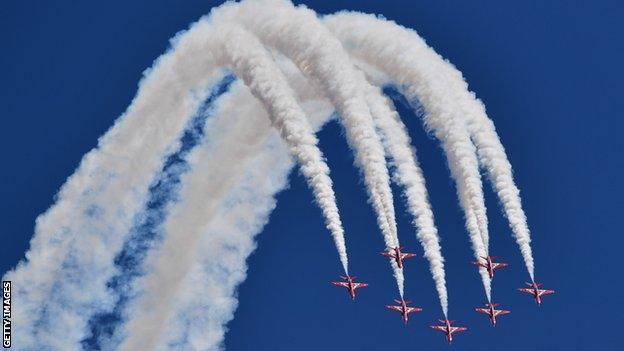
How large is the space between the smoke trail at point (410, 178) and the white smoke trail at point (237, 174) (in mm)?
4399

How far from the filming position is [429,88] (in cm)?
6762

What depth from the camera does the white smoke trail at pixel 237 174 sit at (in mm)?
64812

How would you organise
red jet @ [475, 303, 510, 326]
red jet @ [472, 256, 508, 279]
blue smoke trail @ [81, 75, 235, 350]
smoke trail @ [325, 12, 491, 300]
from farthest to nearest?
red jet @ [475, 303, 510, 326] → blue smoke trail @ [81, 75, 235, 350] → red jet @ [472, 256, 508, 279] → smoke trail @ [325, 12, 491, 300]

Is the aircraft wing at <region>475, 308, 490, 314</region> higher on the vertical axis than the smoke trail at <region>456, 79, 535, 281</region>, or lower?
lower

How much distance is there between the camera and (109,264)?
75.8 m

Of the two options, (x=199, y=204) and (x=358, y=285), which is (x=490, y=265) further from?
(x=199, y=204)

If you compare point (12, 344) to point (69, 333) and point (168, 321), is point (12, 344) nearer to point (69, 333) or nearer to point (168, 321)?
point (69, 333)

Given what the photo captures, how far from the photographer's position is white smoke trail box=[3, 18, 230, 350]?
246 ft

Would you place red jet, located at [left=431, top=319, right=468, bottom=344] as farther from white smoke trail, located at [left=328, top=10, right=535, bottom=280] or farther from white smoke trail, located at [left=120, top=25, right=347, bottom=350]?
white smoke trail, located at [left=120, top=25, right=347, bottom=350]

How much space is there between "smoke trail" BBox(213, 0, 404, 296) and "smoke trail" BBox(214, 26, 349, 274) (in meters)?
1.29

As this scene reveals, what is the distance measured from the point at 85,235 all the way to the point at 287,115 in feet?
56.1

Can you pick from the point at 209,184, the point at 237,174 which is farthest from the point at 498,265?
the point at 209,184

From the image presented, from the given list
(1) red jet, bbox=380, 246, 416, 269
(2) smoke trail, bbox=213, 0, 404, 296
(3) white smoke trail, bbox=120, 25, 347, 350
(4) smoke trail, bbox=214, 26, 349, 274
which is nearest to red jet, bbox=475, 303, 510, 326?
(1) red jet, bbox=380, 246, 416, 269

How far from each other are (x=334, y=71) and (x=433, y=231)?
31.8ft
